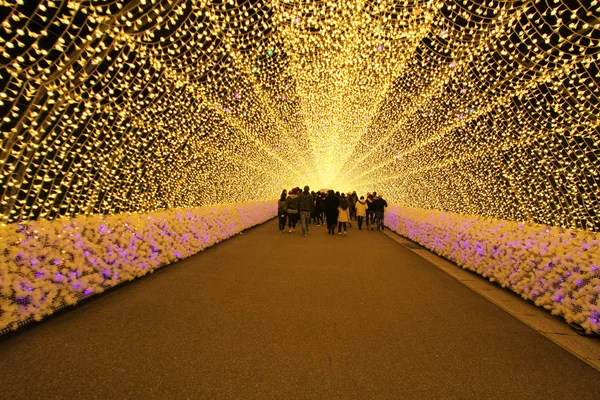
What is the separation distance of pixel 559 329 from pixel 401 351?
206 centimetres

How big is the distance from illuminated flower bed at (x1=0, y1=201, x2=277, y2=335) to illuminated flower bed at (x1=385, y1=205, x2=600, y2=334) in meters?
5.68

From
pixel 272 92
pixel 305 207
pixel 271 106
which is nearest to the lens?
pixel 272 92

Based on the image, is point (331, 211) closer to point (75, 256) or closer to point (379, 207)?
point (379, 207)

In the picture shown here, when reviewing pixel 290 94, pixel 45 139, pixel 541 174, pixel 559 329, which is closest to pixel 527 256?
pixel 559 329

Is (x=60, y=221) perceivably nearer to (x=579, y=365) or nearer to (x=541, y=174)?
(x=579, y=365)

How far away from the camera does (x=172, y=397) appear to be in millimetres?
2621

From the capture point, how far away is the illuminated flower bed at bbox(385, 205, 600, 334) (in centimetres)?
422

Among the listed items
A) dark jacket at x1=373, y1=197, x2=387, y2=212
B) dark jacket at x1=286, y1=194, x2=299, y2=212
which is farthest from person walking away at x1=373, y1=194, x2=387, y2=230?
dark jacket at x1=286, y1=194, x2=299, y2=212

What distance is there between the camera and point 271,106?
43.9 feet

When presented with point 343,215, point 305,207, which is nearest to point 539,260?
point 343,215

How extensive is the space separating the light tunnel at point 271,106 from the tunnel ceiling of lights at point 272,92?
4 centimetres

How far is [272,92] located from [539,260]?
9.35 meters

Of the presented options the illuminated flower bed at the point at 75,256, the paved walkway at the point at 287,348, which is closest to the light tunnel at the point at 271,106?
the illuminated flower bed at the point at 75,256

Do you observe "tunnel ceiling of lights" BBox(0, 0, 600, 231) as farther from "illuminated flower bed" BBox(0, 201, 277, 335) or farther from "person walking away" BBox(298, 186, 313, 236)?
"person walking away" BBox(298, 186, 313, 236)
